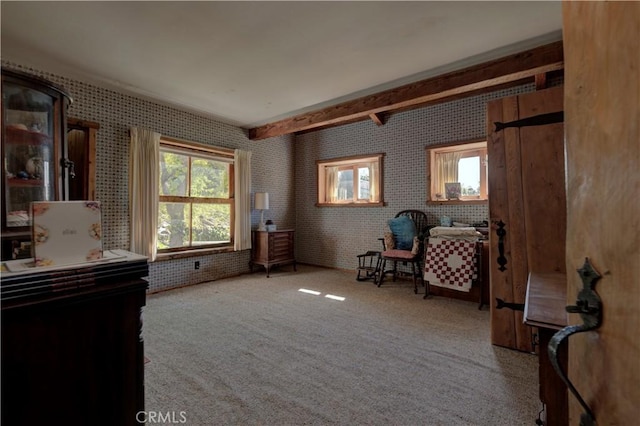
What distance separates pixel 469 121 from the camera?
161 inches

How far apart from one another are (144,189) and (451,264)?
3943mm

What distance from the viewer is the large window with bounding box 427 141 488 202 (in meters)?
4.13

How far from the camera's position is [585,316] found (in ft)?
1.61

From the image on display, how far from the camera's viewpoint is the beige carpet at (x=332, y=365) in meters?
1.59

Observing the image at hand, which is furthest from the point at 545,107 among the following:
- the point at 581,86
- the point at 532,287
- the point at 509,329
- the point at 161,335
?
the point at 161,335

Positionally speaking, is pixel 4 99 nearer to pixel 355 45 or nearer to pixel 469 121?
pixel 355 45

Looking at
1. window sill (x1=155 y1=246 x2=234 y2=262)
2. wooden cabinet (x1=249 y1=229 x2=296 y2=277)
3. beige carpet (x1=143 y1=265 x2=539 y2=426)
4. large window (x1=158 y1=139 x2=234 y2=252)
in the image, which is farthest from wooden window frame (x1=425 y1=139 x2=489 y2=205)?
window sill (x1=155 y1=246 x2=234 y2=262)

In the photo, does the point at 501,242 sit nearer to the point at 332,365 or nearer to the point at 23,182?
the point at 332,365

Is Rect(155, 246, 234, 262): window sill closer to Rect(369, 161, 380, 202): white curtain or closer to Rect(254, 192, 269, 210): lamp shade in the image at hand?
Rect(254, 192, 269, 210): lamp shade

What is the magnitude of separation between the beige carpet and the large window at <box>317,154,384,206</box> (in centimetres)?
223

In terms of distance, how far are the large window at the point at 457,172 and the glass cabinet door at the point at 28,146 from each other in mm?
4215

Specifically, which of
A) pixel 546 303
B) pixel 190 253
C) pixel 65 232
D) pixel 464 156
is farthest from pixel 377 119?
pixel 65 232

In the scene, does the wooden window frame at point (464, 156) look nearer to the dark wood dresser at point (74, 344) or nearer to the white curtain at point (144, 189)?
the white curtain at point (144, 189)

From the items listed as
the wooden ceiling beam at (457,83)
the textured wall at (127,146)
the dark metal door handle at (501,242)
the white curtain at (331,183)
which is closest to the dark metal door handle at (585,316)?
the dark metal door handle at (501,242)
